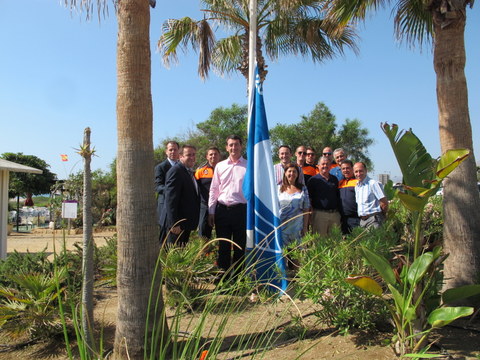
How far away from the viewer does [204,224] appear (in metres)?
6.78

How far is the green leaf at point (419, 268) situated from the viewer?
3.05 metres

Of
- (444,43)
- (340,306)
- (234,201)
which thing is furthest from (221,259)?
(444,43)

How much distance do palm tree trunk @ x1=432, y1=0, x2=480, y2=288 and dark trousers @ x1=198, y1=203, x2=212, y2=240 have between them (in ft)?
12.6

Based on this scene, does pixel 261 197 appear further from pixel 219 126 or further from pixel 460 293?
pixel 219 126

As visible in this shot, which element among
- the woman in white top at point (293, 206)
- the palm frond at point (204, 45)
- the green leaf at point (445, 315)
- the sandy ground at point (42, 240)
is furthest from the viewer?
the sandy ground at point (42, 240)

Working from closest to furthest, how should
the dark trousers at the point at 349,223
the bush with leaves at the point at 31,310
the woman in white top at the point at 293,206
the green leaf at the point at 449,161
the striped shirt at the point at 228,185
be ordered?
the green leaf at the point at 449,161 < the bush with leaves at the point at 31,310 < the striped shirt at the point at 228,185 < the woman in white top at the point at 293,206 < the dark trousers at the point at 349,223

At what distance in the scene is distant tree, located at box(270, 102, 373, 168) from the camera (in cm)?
2402

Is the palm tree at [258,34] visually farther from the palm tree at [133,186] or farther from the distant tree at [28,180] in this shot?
the distant tree at [28,180]

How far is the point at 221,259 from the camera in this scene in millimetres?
5500

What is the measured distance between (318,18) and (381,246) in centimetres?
777

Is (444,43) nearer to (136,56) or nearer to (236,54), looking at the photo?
(136,56)

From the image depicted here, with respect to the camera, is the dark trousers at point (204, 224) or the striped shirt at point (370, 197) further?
the dark trousers at point (204, 224)

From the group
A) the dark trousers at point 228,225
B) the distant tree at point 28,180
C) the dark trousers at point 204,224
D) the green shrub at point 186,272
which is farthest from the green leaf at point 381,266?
the distant tree at point 28,180

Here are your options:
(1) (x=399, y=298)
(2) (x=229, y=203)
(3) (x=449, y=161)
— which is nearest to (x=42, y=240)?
(2) (x=229, y=203)
